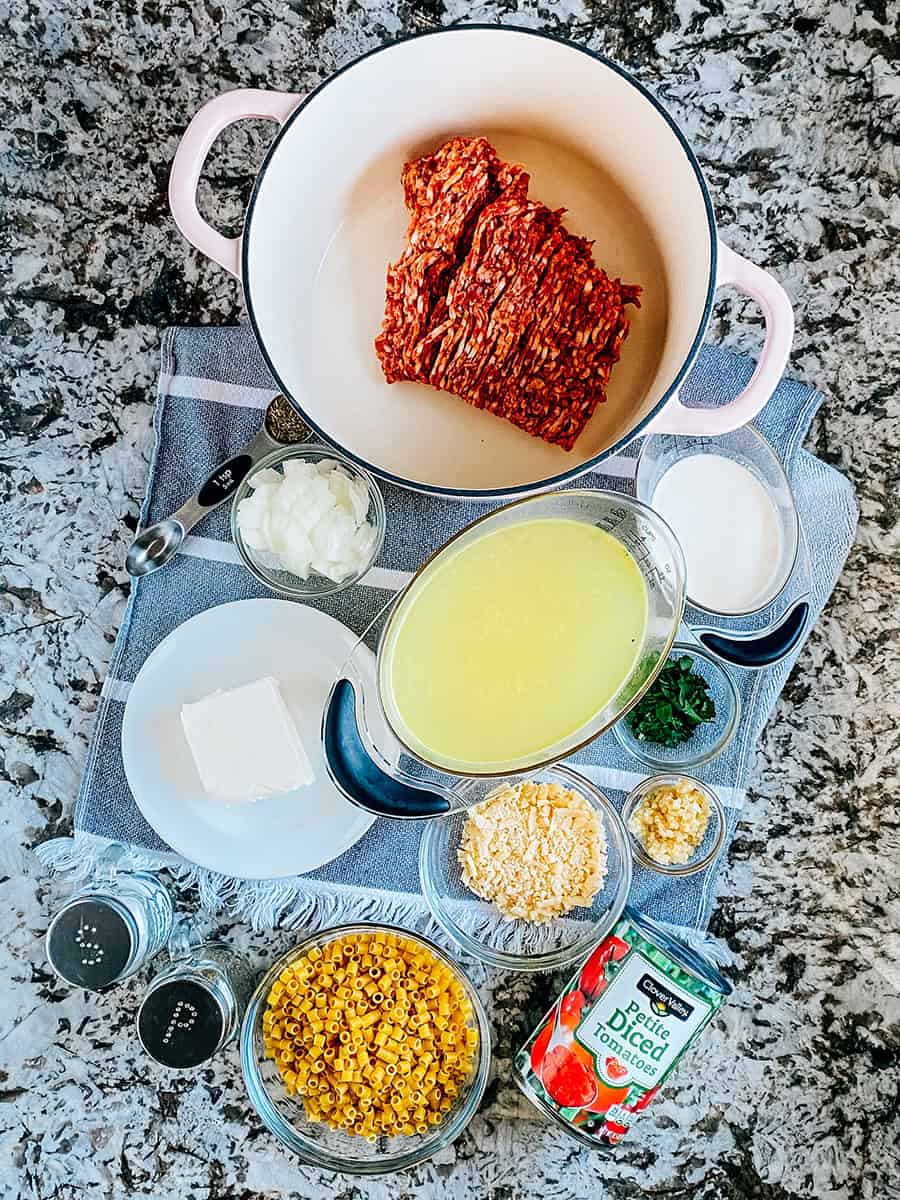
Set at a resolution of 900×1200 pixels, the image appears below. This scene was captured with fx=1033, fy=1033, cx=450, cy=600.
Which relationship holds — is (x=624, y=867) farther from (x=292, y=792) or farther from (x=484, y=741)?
(x=292, y=792)

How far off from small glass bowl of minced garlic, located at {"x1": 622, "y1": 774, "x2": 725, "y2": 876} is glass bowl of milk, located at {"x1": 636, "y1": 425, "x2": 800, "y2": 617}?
20 centimetres

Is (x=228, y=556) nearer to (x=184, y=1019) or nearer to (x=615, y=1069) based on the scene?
(x=184, y=1019)

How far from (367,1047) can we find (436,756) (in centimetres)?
35

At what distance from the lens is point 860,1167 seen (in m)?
1.17

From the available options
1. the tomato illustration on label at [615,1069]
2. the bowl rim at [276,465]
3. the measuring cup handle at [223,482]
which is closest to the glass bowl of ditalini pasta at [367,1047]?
the tomato illustration on label at [615,1069]

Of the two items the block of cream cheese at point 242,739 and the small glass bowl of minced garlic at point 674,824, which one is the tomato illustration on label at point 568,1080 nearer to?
the small glass bowl of minced garlic at point 674,824

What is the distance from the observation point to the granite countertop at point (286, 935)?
1.15m

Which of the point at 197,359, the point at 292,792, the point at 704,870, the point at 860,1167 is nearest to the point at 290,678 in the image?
the point at 292,792

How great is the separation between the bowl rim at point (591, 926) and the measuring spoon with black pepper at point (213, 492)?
42cm

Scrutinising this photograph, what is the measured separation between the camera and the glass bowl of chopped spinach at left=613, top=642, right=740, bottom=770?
1135 mm

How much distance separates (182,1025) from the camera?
1.09 metres

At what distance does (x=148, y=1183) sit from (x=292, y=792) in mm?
487

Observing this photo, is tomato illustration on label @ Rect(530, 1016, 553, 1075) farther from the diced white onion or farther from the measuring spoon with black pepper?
the measuring spoon with black pepper

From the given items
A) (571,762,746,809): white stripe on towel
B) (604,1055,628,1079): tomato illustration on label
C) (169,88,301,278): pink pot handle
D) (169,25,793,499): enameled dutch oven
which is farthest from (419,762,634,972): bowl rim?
(169,88,301,278): pink pot handle
